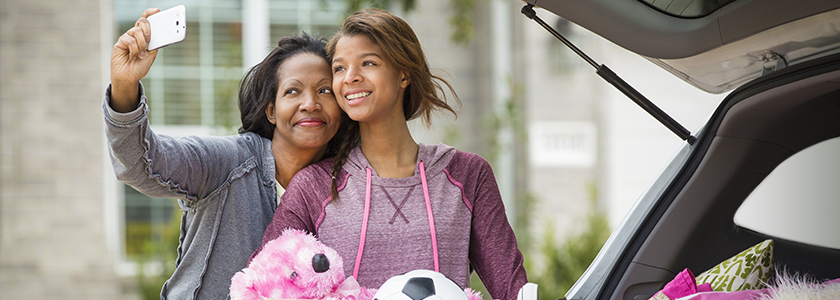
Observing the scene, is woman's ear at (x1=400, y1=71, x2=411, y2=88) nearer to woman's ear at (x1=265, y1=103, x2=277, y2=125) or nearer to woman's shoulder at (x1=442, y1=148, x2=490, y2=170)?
woman's shoulder at (x1=442, y1=148, x2=490, y2=170)

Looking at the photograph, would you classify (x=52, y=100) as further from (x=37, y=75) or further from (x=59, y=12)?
(x=59, y=12)

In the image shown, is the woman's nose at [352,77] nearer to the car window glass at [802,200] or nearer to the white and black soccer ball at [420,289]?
the white and black soccer ball at [420,289]

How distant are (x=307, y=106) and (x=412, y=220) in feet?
1.66

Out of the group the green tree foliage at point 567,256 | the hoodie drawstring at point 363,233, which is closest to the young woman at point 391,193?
the hoodie drawstring at point 363,233

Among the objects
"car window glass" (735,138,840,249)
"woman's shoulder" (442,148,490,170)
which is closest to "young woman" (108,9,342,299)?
"woman's shoulder" (442,148,490,170)

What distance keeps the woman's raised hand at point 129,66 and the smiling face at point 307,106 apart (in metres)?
0.47

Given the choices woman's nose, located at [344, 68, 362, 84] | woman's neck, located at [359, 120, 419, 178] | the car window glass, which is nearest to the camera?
woman's nose, located at [344, 68, 362, 84]

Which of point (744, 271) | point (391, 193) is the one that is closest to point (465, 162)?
point (391, 193)

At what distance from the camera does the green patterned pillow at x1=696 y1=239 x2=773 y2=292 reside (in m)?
1.78

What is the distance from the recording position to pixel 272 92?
7.34 ft

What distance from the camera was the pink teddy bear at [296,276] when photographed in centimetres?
149

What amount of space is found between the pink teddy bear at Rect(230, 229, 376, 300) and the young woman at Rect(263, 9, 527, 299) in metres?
0.25

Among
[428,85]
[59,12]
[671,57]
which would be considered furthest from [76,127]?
[671,57]

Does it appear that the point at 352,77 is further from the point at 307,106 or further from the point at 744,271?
the point at 744,271
